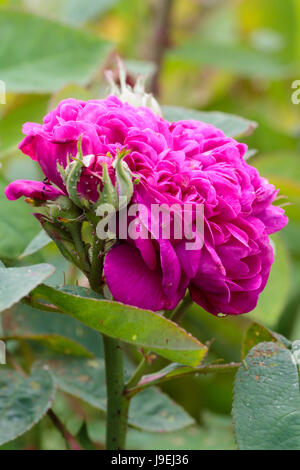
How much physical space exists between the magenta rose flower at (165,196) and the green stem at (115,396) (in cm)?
9

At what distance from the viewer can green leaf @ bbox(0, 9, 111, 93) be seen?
70cm

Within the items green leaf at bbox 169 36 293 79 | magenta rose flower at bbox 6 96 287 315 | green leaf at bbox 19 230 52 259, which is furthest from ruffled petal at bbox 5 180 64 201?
green leaf at bbox 169 36 293 79

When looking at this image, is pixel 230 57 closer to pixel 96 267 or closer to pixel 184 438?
pixel 184 438

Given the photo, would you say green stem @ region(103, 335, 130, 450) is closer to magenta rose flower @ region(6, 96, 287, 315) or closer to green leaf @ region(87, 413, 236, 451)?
magenta rose flower @ region(6, 96, 287, 315)

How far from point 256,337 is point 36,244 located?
0.19 m

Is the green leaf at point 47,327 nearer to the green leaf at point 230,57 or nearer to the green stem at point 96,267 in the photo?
the green stem at point 96,267

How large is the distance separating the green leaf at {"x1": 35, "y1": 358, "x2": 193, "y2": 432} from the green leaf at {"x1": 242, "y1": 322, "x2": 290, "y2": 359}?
0.14m

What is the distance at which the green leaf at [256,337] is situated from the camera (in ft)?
1.51

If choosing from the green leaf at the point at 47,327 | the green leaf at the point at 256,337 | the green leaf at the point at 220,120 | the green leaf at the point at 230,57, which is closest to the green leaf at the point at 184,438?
the green leaf at the point at 47,327

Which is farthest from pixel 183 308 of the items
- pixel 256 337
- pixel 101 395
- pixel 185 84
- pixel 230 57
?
pixel 185 84

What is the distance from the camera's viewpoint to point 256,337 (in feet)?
1.52

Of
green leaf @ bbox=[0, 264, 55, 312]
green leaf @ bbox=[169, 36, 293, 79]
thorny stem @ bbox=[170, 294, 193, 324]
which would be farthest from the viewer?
green leaf @ bbox=[169, 36, 293, 79]

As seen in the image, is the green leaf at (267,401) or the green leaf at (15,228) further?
the green leaf at (15,228)

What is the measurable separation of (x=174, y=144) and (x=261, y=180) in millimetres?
63
